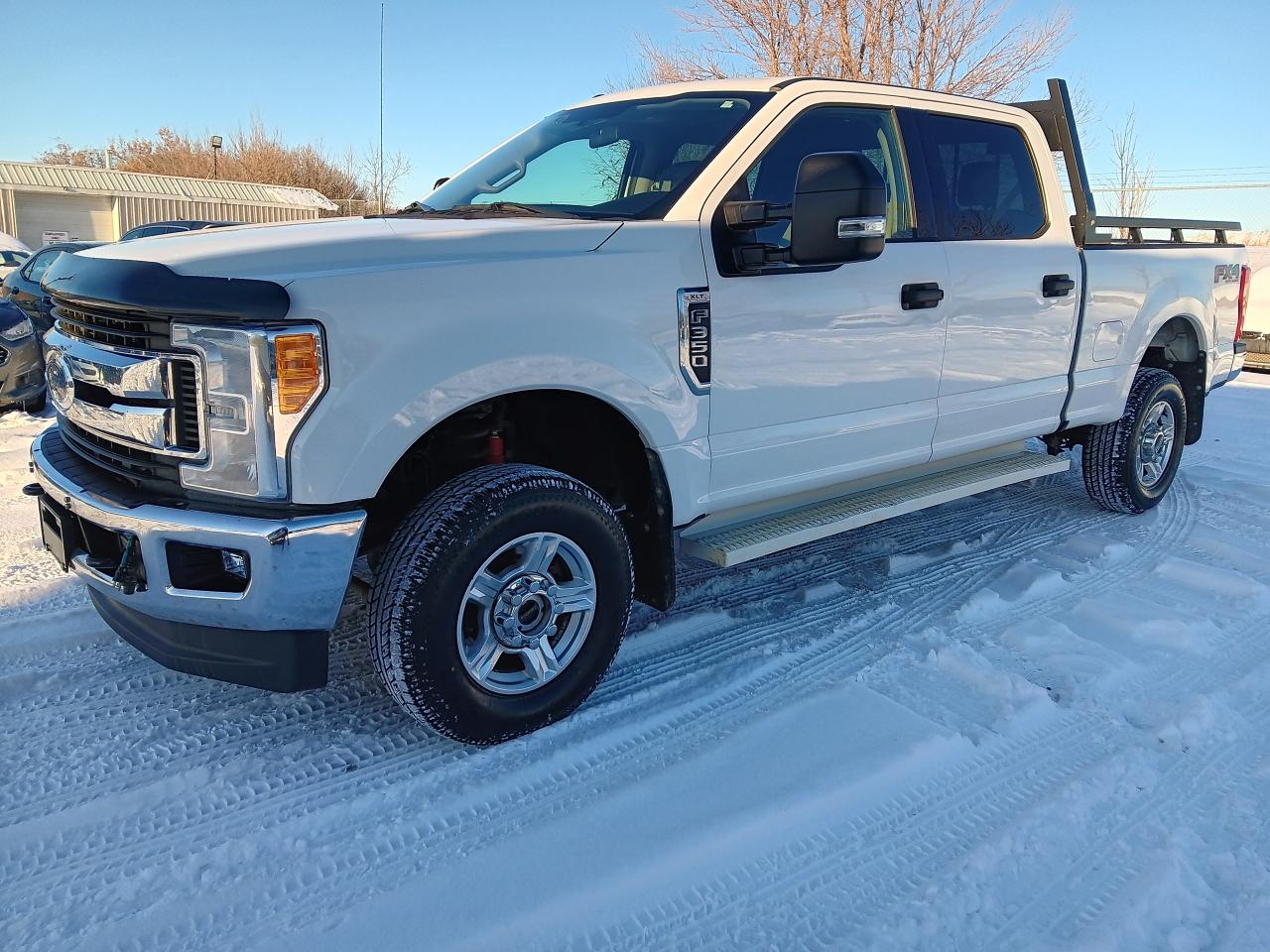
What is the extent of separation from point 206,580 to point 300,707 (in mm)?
720

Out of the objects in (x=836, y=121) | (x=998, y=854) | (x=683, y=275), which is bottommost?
(x=998, y=854)

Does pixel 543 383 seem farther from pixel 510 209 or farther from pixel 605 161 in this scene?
pixel 605 161

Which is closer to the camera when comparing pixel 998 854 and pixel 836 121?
pixel 998 854

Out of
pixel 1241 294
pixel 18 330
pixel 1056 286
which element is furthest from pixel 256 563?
pixel 18 330

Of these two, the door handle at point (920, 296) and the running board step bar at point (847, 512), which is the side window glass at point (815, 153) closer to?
the door handle at point (920, 296)

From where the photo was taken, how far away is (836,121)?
349 centimetres

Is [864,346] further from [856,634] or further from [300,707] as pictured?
[300,707]

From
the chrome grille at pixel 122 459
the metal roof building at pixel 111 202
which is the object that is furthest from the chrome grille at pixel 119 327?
the metal roof building at pixel 111 202

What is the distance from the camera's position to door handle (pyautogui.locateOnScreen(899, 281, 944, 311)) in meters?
3.48

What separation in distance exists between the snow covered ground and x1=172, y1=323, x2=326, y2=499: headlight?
0.91 meters

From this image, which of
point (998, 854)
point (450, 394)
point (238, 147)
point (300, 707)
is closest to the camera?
point (998, 854)

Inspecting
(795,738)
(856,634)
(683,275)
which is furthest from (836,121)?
(795,738)

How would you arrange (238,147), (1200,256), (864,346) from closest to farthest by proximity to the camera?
(864,346) < (1200,256) < (238,147)

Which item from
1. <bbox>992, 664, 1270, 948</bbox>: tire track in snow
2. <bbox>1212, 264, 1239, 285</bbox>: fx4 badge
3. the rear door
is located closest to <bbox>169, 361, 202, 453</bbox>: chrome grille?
<bbox>992, 664, 1270, 948</bbox>: tire track in snow
